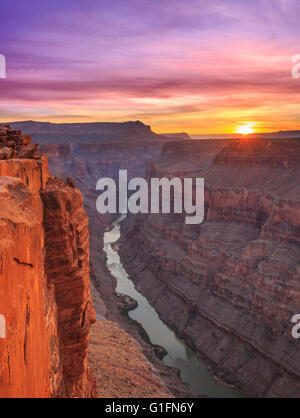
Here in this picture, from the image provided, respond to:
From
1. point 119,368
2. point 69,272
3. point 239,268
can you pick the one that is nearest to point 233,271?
point 239,268

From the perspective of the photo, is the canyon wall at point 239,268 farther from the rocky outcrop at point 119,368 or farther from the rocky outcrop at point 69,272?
the rocky outcrop at point 69,272

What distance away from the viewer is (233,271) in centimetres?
4197

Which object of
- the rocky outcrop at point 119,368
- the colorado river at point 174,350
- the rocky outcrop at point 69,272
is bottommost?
the colorado river at point 174,350

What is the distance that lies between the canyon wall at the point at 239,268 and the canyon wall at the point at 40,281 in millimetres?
21558

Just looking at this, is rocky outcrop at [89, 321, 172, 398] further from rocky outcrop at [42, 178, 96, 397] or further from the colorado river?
the colorado river

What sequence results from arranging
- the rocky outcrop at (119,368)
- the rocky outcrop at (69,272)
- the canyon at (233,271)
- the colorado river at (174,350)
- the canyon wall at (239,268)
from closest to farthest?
the rocky outcrop at (69,272)
the rocky outcrop at (119,368)
the colorado river at (174,350)
the canyon at (233,271)
the canyon wall at (239,268)

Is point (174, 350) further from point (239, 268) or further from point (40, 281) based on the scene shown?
point (40, 281)

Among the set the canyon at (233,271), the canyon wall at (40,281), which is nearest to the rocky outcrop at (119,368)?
the canyon wall at (40,281)

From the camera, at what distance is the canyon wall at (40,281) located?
16.0ft

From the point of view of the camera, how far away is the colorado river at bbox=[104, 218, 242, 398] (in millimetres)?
32156

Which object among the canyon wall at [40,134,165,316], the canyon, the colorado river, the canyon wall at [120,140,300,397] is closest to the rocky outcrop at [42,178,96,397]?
the canyon

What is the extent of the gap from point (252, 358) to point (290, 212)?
15.7 meters

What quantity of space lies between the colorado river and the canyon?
0.79 meters

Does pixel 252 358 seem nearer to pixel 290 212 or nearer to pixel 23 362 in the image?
pixel 290 212
